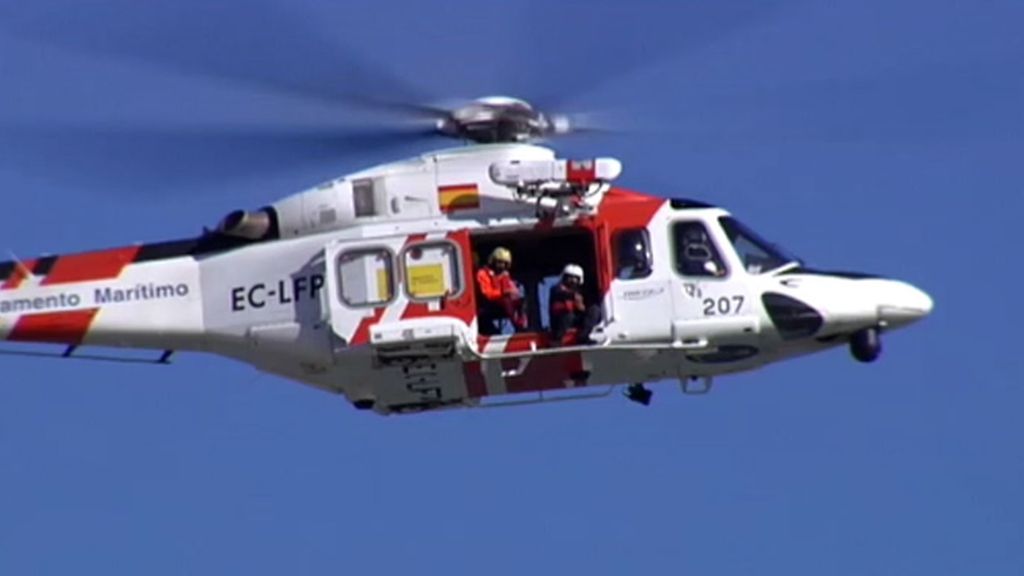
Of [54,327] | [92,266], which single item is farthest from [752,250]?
[54,327]

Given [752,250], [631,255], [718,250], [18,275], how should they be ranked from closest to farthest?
1. [631,255]
2. [718,250]
3. [752,250]
4. [18,275]

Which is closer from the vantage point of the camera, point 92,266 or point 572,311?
point 572,311

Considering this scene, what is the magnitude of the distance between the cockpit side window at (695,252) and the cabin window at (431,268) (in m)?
1.80

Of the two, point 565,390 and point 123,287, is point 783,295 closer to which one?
point 565,390

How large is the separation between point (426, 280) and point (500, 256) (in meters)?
0.62

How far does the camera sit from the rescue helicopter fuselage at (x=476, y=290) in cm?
2081

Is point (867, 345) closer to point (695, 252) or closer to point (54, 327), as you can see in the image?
point (695, 252)

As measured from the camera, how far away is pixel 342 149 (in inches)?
832

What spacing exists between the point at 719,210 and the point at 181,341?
4.57 meters

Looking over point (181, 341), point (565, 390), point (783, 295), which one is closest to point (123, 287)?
point (181, 341)

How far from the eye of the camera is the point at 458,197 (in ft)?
69.5

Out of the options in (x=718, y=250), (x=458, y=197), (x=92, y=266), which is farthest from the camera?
(x=92, y=266)

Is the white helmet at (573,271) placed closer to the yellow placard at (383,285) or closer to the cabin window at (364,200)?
the yellow placard at (383,285)

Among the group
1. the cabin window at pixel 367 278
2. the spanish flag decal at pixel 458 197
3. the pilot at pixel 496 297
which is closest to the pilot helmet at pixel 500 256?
the pilot at pixel 496 297
